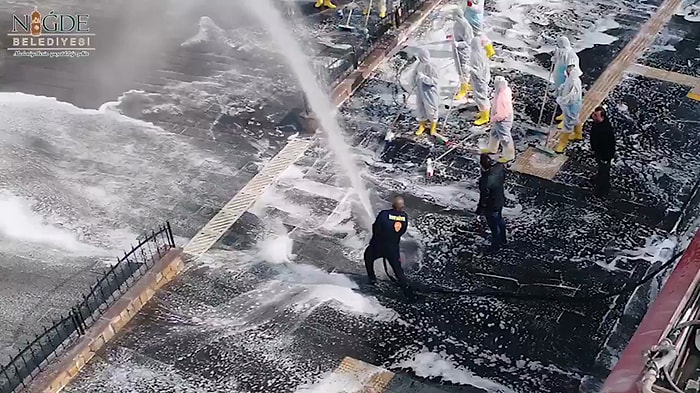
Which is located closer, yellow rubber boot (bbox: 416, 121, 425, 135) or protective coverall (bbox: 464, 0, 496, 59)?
yellow rubber boot (bbox: 416, 121, 425, 135)

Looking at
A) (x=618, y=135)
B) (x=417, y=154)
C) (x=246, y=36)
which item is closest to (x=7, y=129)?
(x=246, y=36)

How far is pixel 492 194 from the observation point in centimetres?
886

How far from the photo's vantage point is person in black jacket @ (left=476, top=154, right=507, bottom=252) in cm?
879

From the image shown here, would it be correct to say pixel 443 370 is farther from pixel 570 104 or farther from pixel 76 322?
pixel 570 104

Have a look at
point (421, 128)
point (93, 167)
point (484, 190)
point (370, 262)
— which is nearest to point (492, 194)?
point (484, 190)

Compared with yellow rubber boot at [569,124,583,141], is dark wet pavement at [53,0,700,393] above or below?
below

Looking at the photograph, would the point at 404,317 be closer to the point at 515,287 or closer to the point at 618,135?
the point at 515,287

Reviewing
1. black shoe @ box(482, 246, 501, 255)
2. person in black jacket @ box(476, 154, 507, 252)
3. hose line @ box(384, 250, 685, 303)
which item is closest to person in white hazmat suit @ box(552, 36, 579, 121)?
person in black jacket @ box(476, 154, 507, 252)

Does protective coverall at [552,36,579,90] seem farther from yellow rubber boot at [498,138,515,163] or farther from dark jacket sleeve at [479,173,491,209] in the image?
dark jacket sleeve at [479,173,491,209]

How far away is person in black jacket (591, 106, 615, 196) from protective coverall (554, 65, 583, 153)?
69 cm

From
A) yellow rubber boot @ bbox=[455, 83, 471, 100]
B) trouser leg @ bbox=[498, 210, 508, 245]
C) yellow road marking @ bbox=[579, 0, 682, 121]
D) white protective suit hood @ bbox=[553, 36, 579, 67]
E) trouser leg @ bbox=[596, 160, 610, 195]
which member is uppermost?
white protective suit hood @ bbox=[553, 36, 579, 67]

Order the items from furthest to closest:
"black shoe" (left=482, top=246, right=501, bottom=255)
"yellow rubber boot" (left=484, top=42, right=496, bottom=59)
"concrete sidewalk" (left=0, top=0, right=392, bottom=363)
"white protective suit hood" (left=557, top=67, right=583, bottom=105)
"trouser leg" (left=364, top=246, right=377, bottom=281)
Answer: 1. "yellow rubber boot" (left=484, top=42, right=496, bottom=59)
2. "white protective suit hood" (left=557, top=67, right=583, bottom=105)
3. "concrete sidewalk" (left=0, top=0, right=392, bottom=363)
4. "black shoe" (left=482, top=246, right=501, bottom=255)
5. "trouser leg" (left=364, top=246, right=377, bottom=281)

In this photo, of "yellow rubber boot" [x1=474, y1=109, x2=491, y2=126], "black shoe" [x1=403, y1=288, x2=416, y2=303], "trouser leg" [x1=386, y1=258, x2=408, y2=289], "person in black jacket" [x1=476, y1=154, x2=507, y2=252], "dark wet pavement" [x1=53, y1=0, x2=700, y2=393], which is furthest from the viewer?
"yellow rubber boot" [x1=474, y1=109, x2=491, y2=126]

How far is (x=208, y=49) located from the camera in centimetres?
1397
